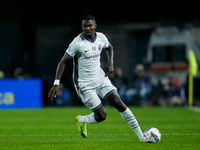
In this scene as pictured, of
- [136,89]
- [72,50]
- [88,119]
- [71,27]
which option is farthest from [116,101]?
[71,27]

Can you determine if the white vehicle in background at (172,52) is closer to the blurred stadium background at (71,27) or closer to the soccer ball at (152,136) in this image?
the blurred stadium background at (71,27)

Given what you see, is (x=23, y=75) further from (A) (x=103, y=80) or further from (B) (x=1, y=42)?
(A) (x=103, y=80)

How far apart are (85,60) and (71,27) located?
1436cm

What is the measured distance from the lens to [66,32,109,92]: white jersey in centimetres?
775

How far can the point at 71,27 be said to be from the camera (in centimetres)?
2200

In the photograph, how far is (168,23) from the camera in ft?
71.1

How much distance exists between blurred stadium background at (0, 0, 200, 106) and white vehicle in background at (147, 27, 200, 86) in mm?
339

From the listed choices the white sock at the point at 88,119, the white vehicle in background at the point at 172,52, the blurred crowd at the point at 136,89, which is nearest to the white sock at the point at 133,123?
the white sock at the point at 88,119

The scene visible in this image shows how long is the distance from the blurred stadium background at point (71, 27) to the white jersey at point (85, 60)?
44.0 ft

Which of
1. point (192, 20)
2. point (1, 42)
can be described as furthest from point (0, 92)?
point (192, 20)

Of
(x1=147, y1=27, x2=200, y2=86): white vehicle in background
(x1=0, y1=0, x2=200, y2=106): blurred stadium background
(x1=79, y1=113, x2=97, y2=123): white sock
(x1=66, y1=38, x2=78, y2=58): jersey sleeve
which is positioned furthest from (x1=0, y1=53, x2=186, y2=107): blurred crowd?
(x1=66, y1=38, x2=78, y2=58): jersey sleeve

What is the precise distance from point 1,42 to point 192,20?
9427 mm

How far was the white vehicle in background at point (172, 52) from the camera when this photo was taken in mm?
20688

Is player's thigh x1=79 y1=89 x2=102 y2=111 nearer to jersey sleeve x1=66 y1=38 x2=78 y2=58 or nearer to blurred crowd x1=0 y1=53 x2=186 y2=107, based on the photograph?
jersey sleeve x1=66 y1=38 x2=78 y2=58
